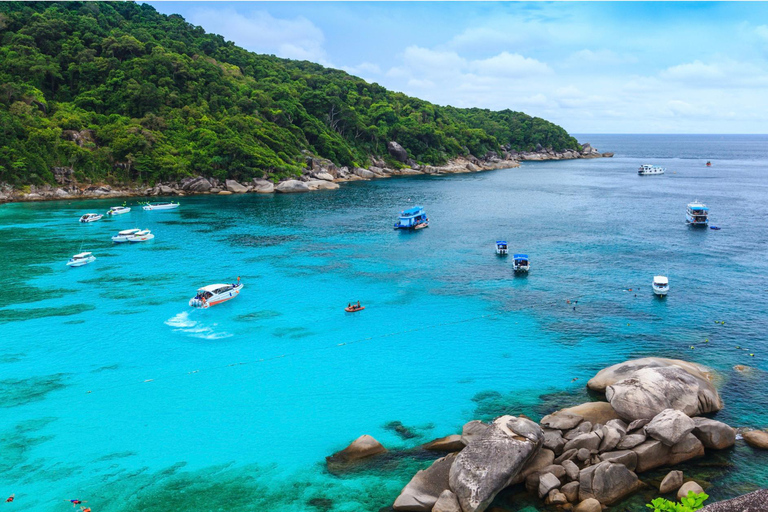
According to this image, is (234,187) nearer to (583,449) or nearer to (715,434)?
(583,449)

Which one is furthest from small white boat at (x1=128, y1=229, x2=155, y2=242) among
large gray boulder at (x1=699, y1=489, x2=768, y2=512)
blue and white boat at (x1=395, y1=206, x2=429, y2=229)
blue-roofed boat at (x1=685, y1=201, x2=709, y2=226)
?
blue-roofed boat at (x1=685, y1=201, x2=709, y2=226)

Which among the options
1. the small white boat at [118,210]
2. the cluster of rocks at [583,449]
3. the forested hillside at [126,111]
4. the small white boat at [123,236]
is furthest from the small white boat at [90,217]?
the cluster of rocks at [583,449]

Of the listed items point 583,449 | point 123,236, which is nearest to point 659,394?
point 583,449

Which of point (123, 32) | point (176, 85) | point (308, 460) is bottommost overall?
point (308, 460)

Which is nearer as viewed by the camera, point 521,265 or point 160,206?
point 521,265

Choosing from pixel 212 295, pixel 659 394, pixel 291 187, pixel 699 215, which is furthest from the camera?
pixel 291 187

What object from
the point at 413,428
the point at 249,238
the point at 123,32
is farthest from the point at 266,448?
the point at 123,32

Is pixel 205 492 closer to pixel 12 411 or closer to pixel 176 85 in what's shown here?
pixel 12 411
